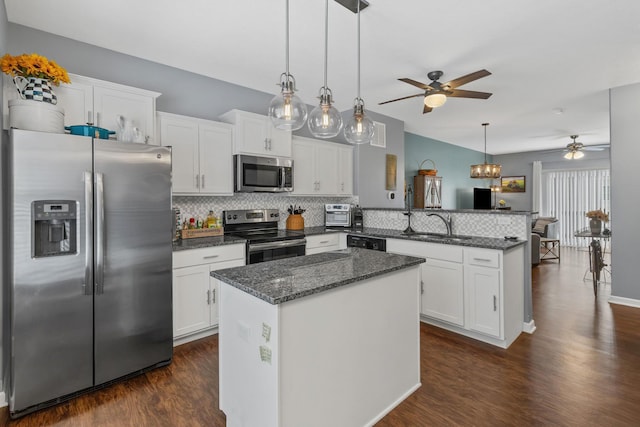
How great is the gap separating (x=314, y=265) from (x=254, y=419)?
0.85m

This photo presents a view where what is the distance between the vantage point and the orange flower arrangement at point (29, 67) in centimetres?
208

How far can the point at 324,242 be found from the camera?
4.00 m

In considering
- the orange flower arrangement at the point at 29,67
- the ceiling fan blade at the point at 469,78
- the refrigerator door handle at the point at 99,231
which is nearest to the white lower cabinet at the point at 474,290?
the ceiling fan blade at the point at 469,78

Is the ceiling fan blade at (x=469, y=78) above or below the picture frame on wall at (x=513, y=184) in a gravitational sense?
above

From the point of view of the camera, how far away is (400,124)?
18.5ft

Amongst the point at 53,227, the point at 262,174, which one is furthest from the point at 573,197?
the point at 53,227

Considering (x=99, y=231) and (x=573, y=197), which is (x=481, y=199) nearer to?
(x=573, y=197)

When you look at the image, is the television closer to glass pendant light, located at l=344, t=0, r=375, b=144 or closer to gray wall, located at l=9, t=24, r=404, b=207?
gray wall, located at l=9, t=24, r=404, b=207

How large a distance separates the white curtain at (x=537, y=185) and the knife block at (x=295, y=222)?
7.90m

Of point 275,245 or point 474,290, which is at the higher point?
point 275,245

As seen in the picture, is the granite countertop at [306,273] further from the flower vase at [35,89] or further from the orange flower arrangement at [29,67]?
the orange flower arrangement at [29,67]

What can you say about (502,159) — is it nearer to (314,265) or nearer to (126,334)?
(314,265)

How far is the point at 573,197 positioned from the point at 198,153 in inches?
386

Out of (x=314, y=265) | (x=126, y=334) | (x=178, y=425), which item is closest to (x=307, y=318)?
(x=314, y=265)
